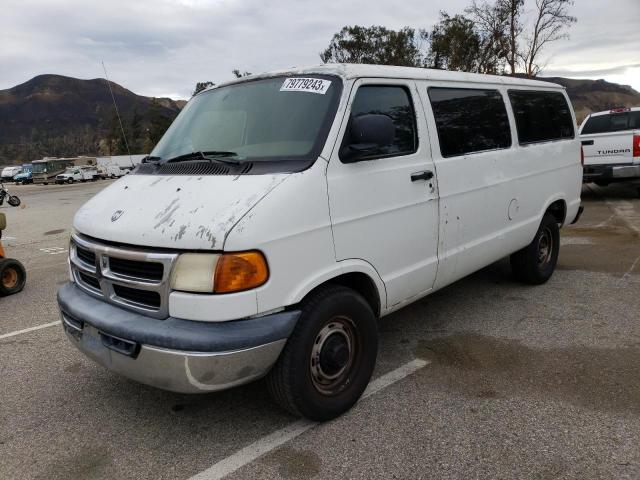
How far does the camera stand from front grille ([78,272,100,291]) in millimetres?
3064

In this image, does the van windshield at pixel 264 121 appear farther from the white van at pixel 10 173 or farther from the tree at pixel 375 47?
the white van at pixel 10 173

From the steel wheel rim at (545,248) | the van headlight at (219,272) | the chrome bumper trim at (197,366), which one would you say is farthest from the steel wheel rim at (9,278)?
the steel wheel rim at (545,248)

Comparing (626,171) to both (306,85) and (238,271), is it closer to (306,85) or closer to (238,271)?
(306,85)

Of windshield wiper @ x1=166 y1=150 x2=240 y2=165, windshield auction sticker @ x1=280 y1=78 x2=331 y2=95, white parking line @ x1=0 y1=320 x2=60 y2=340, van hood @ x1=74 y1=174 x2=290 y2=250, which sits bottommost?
white parking line @ x1=0 y1=320 x2=60 y2=340

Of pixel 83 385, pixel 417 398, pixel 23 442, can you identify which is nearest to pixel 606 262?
pixel 417 398

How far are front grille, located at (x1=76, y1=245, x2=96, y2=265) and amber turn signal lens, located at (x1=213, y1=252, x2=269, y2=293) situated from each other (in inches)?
39.4

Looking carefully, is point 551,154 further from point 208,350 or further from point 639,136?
point 639,136

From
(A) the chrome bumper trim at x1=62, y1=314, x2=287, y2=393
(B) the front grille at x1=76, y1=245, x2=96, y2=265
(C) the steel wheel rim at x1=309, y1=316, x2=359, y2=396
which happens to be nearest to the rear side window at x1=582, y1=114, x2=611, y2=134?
(C) the steel wheel rim at x1=309, y1=316, x2=359, y2=396

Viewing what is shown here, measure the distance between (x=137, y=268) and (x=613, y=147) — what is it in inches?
445

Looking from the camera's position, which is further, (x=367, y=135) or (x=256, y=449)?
(x=367, y=135)

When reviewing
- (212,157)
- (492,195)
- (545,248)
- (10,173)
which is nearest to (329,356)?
(212,157)

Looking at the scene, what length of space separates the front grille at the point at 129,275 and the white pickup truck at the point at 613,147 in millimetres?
11033

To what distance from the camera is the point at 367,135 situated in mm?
2965

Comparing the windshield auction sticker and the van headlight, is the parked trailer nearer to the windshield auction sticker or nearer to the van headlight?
the windshield auction sticker
